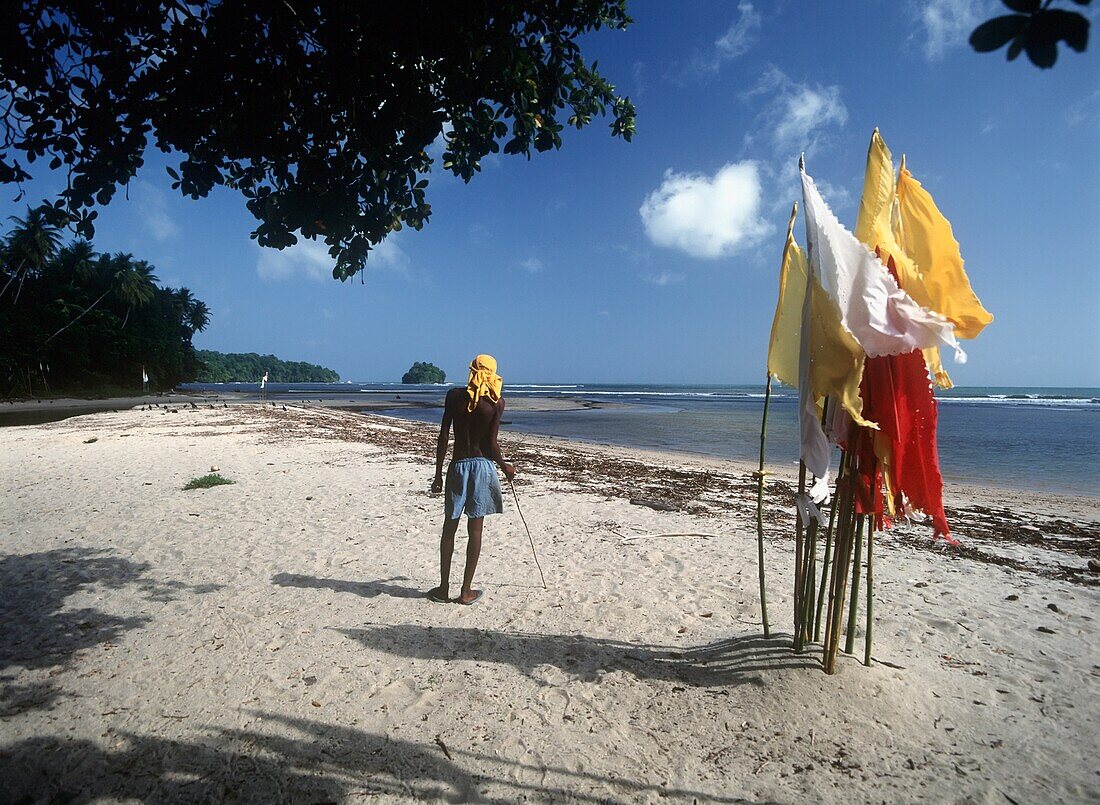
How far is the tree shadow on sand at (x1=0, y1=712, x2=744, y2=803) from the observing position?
7.50 ft

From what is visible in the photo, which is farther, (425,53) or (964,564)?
(964,564)

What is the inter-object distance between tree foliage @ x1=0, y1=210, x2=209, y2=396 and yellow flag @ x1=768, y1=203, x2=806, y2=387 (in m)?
41.7

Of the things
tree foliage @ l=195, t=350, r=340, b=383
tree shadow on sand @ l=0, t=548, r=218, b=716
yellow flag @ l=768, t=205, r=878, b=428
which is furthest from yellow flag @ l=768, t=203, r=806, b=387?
tree foliage @ l=195, t=350, r=340, b=383

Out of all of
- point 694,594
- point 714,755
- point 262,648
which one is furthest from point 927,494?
point 262,648

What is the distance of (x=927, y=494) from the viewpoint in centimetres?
249

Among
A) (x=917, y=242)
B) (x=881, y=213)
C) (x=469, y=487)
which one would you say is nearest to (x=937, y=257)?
(x=917, y=242)

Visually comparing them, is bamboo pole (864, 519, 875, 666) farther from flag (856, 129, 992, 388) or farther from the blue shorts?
the blue shorts

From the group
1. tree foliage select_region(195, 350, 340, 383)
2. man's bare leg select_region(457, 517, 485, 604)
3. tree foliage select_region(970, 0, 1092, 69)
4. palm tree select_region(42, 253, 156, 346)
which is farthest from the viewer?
tree foliage select_region(195, 350, 340, 383)

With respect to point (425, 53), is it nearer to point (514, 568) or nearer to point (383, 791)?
point (383, 791)

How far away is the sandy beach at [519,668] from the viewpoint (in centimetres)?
239

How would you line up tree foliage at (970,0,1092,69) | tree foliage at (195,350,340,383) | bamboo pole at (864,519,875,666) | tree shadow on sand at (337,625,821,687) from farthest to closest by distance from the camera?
1. tree foliage at (195,350,340,383)
2. tree shadow on sand at (337,625,821,687)
3. bamboo pole at (864,519,875,666)
4. tree foliage at (970,0,1092,69)

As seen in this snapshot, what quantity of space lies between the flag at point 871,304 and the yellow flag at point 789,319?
0.61 m

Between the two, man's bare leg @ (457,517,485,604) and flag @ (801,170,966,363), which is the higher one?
flag @ (801,170,966,363)

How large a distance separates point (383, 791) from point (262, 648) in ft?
5.63
